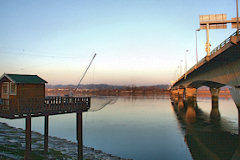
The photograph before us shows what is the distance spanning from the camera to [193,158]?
2388cm

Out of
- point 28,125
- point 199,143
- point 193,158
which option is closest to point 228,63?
point 199,143

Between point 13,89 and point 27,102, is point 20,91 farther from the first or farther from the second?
point 27,102

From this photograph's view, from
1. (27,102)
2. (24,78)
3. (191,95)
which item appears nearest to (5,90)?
(24,78)

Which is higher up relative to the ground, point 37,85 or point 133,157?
point 37,85

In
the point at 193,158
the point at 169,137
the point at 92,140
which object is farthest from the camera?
the point at 169,137

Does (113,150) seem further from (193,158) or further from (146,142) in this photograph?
(193,158)

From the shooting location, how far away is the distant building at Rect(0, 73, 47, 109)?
62.2 ft

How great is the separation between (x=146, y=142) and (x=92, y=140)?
9.38 metres

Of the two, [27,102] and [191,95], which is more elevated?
[27,102]

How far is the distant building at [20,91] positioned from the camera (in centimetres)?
1897

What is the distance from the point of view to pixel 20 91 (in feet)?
63.4

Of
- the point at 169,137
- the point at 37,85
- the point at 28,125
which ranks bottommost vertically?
the point at 169,137

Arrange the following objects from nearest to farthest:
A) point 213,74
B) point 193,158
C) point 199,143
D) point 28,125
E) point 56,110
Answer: point 28,125
point 56,110
point 193,158
point 199,143
point 213,74

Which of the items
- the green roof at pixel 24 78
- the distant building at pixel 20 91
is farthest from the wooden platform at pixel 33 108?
the green roof at pixel 24 78
